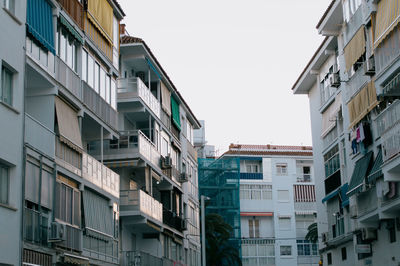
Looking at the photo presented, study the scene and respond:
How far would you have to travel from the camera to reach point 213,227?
215 ft

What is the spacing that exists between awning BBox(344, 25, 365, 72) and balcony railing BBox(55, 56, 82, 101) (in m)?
13.3

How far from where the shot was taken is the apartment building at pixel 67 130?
23797 mm

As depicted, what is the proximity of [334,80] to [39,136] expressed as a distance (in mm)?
20202

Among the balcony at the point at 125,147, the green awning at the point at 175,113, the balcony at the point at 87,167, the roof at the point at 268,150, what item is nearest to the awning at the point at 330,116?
the green awning at the point at 175,113

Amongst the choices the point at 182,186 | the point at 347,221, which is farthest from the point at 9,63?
the point at 182,186

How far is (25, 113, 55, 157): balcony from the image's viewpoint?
77.5 feet

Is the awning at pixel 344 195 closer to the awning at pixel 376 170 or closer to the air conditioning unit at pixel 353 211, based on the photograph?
the air conditioning unit at pixel 353 211

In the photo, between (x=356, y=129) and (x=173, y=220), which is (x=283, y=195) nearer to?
(x=173, y=220)

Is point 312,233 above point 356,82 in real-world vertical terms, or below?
below

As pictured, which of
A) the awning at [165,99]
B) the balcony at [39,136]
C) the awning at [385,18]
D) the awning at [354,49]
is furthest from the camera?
the awning at [165,99]

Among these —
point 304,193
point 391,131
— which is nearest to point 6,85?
point 391,131

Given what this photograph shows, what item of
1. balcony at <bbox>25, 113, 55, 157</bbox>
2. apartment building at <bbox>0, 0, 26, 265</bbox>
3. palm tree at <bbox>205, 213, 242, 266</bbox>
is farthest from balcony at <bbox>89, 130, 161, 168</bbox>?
palm tree at <bbox>205, 213, 242, 266</bbox>

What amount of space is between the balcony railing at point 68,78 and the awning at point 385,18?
12.0 meters

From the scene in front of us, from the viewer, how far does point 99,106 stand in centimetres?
3131
